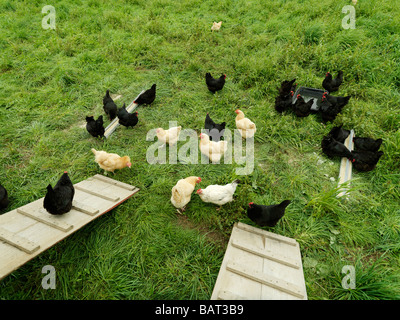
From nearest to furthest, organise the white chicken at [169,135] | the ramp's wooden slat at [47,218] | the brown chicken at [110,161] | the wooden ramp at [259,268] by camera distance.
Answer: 1. the wooden ramp at [259,268]
2. the ramp's wooden slat at [47,218]
3. the brown chicken at [110,161]
4. the white chicken at [169,135]

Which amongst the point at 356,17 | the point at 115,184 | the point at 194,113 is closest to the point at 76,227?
the point at 115,184

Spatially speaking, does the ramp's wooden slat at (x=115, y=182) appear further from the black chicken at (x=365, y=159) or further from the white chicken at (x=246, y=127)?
the black chicken at (x=365, y=159)

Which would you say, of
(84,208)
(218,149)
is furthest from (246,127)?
(84,208)

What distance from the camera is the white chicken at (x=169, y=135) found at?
171 inches

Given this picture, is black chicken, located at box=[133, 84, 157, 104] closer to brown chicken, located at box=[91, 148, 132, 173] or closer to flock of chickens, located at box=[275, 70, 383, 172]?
brown chicken, located at box=[91, 148, 132, 173]

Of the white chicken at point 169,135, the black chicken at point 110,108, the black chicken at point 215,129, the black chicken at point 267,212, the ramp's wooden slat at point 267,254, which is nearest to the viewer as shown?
the ramp's wooden slat at point 267,254

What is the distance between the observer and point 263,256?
284 cm

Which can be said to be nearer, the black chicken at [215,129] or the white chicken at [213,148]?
the white chicken at [213,148]

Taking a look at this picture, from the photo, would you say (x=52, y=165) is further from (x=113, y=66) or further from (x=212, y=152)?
(x=113, y=66)

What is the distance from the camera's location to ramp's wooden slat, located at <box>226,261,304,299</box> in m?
2.46

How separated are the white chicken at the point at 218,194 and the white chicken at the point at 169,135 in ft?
5.06

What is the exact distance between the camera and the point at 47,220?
9.13ft

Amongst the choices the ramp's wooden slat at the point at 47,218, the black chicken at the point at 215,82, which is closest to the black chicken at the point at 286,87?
the black chicken at the point at 215,82
